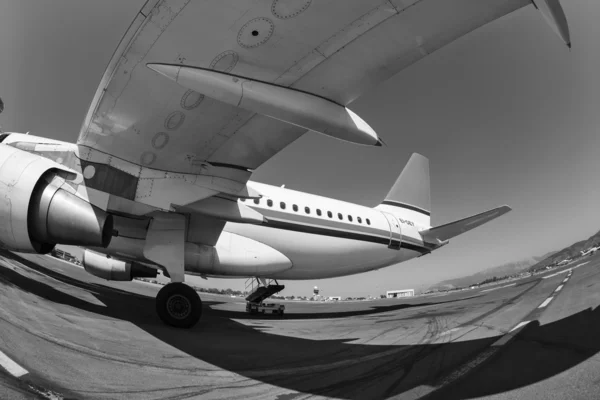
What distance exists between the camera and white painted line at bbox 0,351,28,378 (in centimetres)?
240

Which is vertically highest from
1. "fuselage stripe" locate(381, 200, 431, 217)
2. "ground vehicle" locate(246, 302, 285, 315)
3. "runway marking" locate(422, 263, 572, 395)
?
"fuselage stripe" locate(381, 200, 431, 217)

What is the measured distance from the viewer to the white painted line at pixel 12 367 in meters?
2.40

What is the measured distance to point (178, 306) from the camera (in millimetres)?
6371

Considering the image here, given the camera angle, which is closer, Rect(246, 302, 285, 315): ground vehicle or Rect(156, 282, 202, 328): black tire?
Rect(156, 282, 202, 328): black tire

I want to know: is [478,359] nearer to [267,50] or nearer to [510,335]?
[510,335]

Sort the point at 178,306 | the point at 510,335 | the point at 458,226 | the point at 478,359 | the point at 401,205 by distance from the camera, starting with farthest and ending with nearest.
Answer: the point at 401,205, the point at 458,226, the point at 178,306, the point at 510,335, the point at 478,359

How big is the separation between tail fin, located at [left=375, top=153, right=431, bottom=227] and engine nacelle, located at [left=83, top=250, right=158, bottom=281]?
453 inches

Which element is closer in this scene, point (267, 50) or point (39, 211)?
point (267, 50)

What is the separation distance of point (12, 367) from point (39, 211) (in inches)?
150

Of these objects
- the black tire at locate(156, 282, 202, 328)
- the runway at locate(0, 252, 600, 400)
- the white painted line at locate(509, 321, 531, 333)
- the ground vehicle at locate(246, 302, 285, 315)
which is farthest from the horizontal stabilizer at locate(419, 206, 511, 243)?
the black tire at locate(156, 282, 202, 328)

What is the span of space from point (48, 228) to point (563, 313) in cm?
1098

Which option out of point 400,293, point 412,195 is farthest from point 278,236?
point 400,293

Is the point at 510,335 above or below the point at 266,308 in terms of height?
below

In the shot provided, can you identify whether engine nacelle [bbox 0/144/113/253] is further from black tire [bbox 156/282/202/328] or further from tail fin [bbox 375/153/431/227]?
tail fin [bbox 375/153/431/227]
